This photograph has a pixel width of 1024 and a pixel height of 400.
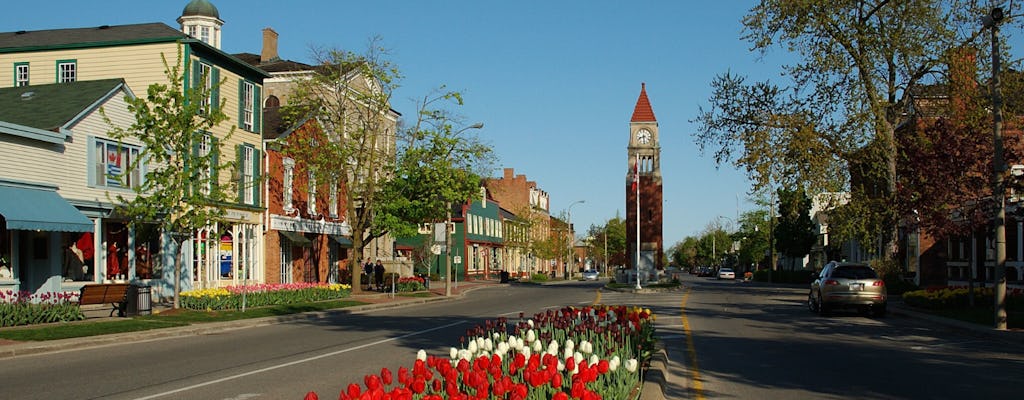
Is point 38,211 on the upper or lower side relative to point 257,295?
upper

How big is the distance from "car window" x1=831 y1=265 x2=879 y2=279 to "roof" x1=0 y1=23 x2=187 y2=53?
22469mm

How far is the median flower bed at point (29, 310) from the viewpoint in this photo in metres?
20.0

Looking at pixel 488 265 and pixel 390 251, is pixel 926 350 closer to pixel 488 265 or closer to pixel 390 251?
pixel 390 251

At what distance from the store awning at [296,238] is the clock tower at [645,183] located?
32.6 m

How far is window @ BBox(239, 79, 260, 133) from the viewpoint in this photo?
115ft

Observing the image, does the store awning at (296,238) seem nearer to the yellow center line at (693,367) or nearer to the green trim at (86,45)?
the green trim at (86,45)

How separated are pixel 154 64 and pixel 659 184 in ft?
149

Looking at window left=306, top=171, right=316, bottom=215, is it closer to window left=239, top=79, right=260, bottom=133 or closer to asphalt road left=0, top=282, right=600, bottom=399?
window left=239, top=79, right=260, bottom=133

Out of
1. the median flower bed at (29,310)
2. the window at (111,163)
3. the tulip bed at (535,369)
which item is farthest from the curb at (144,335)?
the tulip bed at (535,369)

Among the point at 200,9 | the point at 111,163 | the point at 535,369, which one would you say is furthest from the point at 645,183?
the point at 535,369

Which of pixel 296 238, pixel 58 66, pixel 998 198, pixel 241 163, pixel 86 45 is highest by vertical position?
pixel 86 45

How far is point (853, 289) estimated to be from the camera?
25.2 metres

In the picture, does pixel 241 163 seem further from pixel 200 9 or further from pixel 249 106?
pixel 200 9

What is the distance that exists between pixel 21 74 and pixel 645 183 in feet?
154
